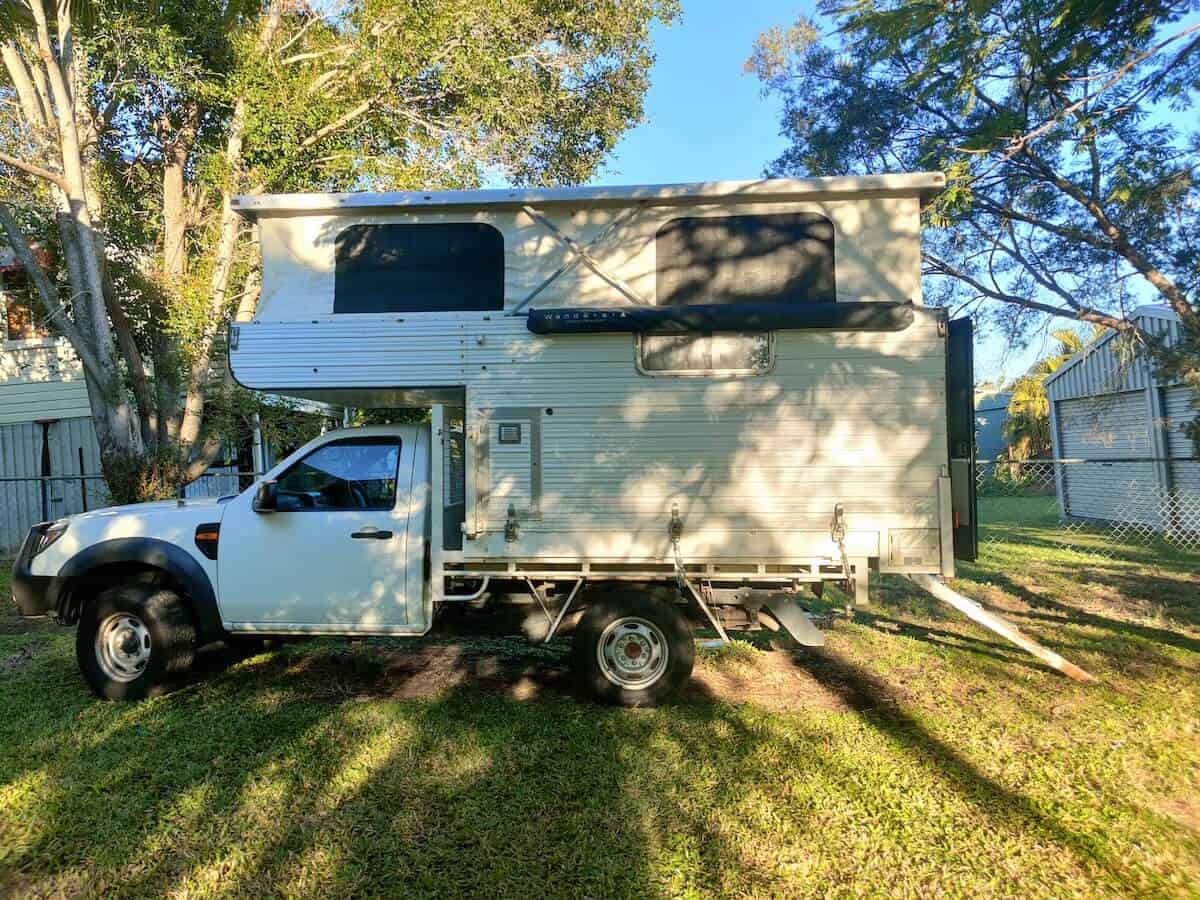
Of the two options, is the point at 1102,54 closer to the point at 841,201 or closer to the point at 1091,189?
the point at 1091,189

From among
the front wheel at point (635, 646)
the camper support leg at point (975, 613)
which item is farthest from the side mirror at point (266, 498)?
the camper support leg at point (975, 613)

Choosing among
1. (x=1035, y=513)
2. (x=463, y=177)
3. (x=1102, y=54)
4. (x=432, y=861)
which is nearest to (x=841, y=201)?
(x=432, y=861)

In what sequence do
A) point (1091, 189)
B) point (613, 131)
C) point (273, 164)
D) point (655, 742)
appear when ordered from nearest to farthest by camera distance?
point (655, 742) → point (1091, 189) → point (273, 164) → point (613, 131)

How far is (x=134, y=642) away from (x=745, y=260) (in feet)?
16.1

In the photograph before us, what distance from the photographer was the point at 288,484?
5086mm

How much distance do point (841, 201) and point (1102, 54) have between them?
523cm

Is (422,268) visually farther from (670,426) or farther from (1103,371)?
(1103,371)

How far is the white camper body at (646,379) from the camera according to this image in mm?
4645

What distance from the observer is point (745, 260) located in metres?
4.84

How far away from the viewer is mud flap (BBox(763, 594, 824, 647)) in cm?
483

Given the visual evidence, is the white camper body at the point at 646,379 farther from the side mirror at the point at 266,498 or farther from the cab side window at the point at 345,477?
the side mirror at the point at 266,498

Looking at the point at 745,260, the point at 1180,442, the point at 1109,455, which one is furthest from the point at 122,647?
the point at 1109,455

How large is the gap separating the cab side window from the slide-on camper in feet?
0.07

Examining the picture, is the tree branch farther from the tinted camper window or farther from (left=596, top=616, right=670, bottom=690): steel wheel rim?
(left=596, top=616, right=670, bottom=690): steel wheel rim
